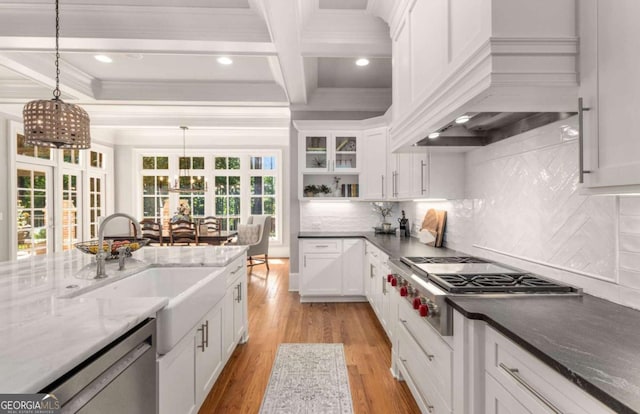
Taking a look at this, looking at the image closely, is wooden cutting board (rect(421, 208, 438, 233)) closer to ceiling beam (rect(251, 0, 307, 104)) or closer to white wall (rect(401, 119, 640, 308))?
white wall (rect(401, 119, 640, 308))

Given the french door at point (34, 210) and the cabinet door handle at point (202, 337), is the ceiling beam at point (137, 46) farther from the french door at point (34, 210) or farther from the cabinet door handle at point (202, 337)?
the french door at point (34, 210)

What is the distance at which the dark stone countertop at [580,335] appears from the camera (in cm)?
73

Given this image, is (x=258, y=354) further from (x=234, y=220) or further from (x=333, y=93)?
(x=234, y=220)

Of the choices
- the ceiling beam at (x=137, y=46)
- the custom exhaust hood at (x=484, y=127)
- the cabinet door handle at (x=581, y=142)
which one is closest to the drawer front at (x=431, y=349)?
the cabinet door handle at (x=581, y=142)

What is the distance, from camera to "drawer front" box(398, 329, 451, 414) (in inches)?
62.3

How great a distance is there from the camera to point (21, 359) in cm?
81

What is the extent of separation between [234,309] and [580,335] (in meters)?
2.30

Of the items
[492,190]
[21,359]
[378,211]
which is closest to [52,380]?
[21,359]

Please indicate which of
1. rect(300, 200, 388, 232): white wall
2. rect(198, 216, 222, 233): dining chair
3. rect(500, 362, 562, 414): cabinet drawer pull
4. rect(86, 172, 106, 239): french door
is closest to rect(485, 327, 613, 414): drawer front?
rect(500, 362, 562, 414): cabinet drawer pull

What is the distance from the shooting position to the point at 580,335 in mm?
986

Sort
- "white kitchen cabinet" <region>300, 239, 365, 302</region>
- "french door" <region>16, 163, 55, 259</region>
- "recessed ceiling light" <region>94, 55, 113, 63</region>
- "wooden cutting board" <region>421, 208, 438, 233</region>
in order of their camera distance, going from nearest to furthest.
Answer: "wooden cutting board" <region>421, 208, 438, 233</region>
"recessed ceiling light" <region>94, 55, 113, 63</region>
"white kitchen cabinet" <region>300, 239, 365, 302</region>
"french door" <region>16, 163, 55, 259</region>

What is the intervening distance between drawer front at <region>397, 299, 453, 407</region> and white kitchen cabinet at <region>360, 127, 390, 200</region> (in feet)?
7.40

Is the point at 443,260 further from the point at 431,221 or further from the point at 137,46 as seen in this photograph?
the point at 137,46

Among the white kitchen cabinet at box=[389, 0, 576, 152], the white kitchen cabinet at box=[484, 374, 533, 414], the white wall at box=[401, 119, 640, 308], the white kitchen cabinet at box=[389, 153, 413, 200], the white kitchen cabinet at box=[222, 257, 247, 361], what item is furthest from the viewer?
the white kitchen cabinet at box=[389, 153, 413, 200]
